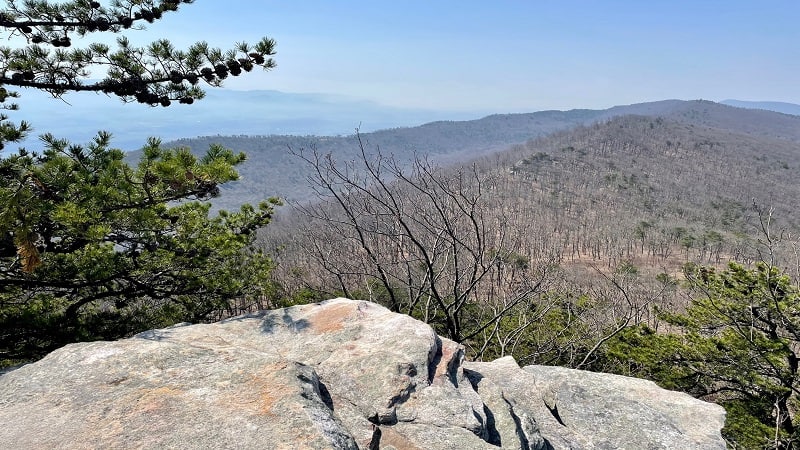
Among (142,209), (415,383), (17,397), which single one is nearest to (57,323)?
(142,209)

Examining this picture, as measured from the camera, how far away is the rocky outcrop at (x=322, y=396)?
336 cm

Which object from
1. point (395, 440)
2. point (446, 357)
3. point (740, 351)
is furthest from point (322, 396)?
point (740, 351)

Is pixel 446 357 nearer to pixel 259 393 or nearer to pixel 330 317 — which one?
pixel 330 317

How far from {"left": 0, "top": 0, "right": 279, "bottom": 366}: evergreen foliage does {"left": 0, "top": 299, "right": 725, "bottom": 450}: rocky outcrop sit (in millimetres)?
2016

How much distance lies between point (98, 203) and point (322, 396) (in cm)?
473

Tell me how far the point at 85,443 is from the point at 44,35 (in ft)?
19.3

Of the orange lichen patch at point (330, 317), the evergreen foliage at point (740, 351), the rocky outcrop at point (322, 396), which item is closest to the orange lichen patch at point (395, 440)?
the rocky outcrop at point (322, 396)

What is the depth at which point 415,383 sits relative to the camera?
14.8ft

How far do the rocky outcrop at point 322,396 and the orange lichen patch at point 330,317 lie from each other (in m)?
0.02

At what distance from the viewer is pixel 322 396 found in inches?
162

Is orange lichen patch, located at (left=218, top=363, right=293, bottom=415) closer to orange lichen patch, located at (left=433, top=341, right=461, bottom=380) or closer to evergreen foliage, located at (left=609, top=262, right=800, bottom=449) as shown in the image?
orange lichen patch, located at (left=433, top=341, right=461, bottom=380)

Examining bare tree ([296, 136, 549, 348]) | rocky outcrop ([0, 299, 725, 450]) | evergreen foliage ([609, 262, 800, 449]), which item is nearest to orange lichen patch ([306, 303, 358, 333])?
rocky outcrop ([0, 299, 725, 450])

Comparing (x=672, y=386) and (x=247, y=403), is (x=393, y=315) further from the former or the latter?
(x=672, y=386)

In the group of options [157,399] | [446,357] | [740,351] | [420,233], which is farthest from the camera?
[420,233]
